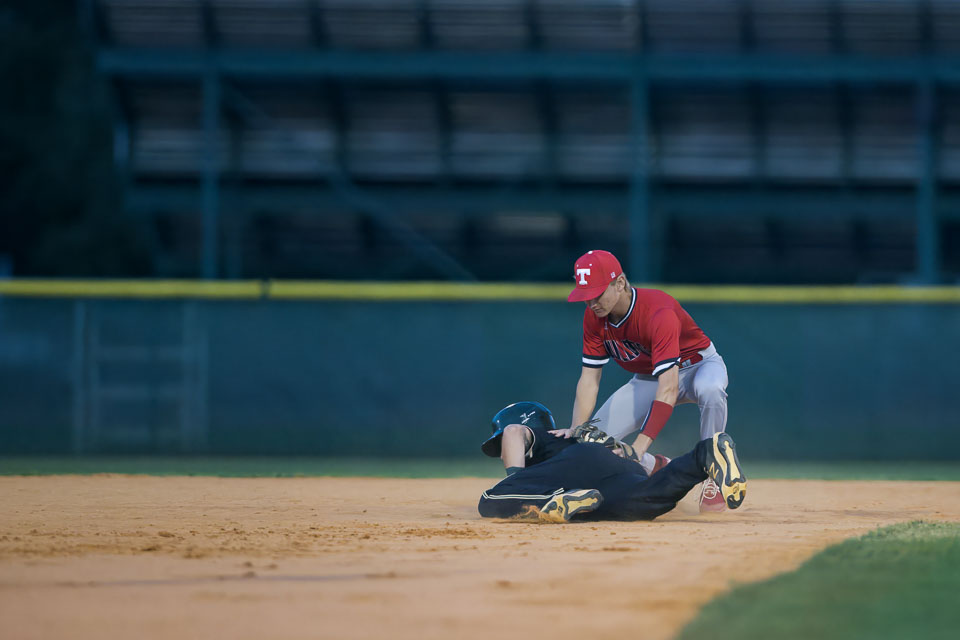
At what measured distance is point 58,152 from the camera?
3819 cm

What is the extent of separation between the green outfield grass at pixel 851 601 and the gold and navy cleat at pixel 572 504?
1233 mm

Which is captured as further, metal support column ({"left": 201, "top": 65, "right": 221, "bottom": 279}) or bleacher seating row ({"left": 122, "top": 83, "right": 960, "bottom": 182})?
bleacher seating row ({"left": 122, "top": 83, "right": 960, "bottom": 182})

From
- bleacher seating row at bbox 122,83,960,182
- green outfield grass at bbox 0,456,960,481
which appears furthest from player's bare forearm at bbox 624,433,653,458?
bleacher seating row at bbox 122,83,960,182

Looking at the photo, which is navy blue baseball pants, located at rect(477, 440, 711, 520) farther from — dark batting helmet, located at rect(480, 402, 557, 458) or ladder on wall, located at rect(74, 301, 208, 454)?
ladder on wall, located at rect(74, 301, 208, 454)

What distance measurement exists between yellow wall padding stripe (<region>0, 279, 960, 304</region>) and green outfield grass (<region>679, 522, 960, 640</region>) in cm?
589

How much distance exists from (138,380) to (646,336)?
5606 millimetres

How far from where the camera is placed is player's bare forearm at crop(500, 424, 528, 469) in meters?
6.43

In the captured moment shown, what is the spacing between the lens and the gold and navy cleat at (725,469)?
5930mm

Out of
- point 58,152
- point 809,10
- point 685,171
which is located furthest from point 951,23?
point 58,152

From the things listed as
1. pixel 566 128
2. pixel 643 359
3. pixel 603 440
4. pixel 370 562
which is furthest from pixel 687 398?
pixel 566 128

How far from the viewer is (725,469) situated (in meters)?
5.98

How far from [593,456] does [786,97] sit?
1327cm

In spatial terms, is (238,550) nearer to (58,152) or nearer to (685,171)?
(685,171)

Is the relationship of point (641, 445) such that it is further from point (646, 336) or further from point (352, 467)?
point (352, 467)
